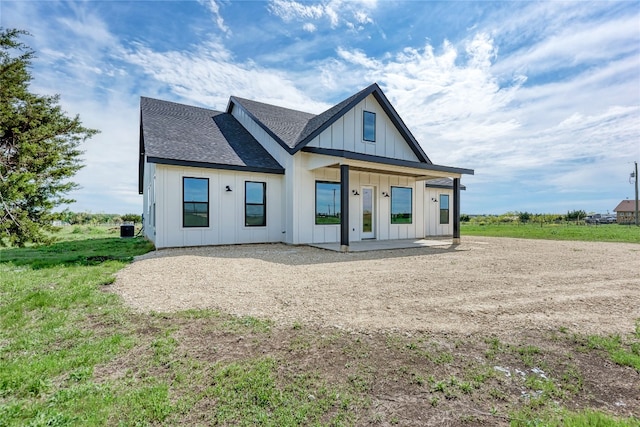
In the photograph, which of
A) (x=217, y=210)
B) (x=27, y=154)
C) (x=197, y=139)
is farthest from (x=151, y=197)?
(x=27, y=154)

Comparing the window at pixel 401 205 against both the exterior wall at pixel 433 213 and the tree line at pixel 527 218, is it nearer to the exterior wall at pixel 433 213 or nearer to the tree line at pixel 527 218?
the exterior wall at pixel 433 213

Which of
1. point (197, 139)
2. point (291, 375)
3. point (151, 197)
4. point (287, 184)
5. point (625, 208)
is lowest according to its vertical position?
point (291, 375)

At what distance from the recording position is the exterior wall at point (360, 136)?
1175 cm

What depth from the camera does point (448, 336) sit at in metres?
3.16

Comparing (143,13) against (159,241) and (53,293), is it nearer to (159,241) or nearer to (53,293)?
(159,241)

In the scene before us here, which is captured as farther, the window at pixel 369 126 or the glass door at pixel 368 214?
the glass door at pixel 368 214

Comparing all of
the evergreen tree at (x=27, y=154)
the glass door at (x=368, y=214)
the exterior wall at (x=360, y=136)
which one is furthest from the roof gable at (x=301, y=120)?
the evergreen tree at (x=27, y=154)

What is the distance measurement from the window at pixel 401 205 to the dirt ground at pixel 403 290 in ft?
16.4

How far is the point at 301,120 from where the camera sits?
14570 mm

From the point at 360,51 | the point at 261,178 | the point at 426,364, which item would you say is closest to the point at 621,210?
the point at 360,51

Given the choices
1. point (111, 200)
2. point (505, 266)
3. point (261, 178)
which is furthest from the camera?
point (111, 200)

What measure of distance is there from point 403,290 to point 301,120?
11.5m

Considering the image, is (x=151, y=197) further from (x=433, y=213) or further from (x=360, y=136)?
(x=433, y=213)

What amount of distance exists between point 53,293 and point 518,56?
1530 centimetres
